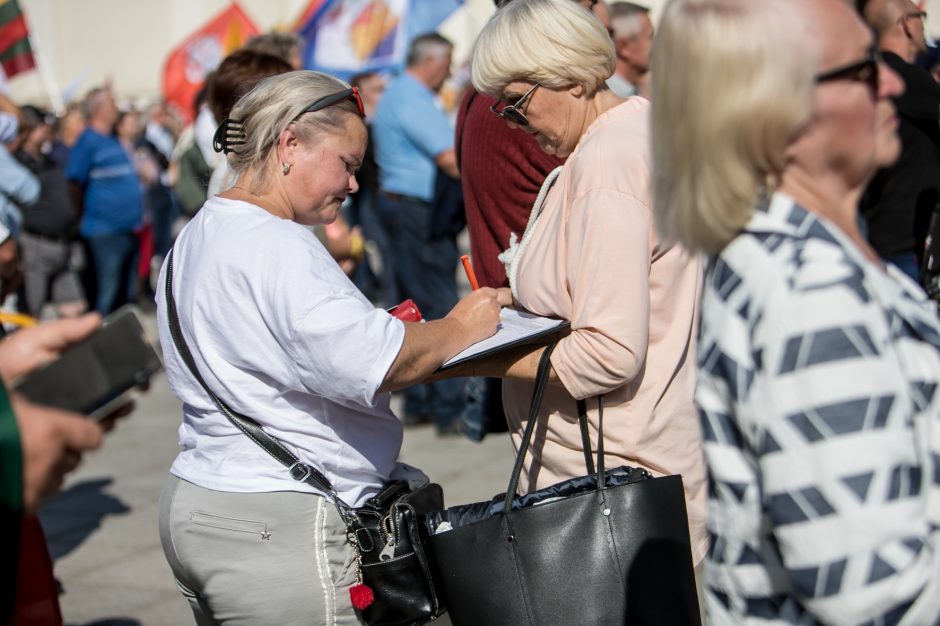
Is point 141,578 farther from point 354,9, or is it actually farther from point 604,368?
point 354,9

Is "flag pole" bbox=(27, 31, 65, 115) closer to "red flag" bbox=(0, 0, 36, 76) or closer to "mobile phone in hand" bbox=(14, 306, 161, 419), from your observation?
"red flag" bbox=(0, 0, 36, 76)

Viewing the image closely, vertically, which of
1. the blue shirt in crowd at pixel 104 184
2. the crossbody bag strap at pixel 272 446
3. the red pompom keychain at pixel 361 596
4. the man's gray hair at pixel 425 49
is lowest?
the blue shirt in crowd at pixel 104 184

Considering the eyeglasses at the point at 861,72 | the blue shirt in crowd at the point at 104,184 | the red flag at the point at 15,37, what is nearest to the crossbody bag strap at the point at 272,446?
the eyeglasses at the point at 861,72

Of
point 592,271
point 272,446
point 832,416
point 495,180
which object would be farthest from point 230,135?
point 832,416

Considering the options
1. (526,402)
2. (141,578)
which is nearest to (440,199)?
(141,578)

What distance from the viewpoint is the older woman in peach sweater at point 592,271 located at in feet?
7.66

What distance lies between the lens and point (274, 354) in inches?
91.2

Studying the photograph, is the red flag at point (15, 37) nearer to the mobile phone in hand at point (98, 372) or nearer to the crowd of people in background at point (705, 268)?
the crowd of people in background at point (705, 268)

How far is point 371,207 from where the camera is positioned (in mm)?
8562

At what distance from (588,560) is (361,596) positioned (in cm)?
51

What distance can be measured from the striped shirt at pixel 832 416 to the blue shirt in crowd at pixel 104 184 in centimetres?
877

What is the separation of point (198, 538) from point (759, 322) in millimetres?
1421

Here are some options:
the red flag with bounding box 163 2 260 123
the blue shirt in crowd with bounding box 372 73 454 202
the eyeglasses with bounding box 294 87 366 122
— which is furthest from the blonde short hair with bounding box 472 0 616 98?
the red flag with bounding box 163 2 260 123

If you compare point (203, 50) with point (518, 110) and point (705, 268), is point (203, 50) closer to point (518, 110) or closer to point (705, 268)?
point (518, 110)
